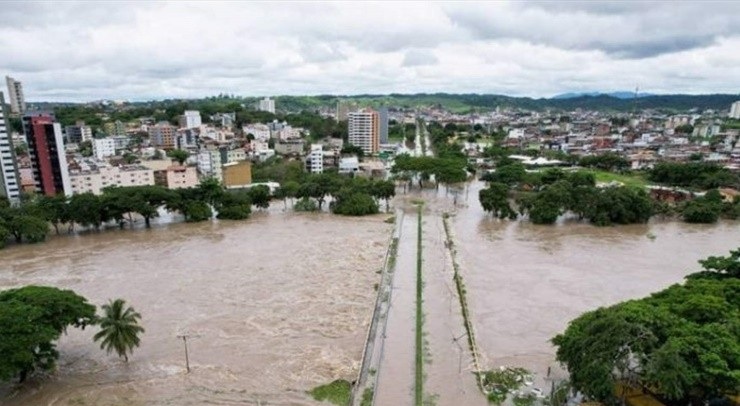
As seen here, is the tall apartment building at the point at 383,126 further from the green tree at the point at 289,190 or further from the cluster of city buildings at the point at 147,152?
the green tree at the point at 289,190

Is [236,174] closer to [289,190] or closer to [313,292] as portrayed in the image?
[289,190]

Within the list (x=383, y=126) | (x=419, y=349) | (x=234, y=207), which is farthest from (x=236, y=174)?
(x=383, y=126)

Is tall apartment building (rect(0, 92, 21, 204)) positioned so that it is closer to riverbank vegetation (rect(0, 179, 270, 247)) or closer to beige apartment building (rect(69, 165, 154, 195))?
riverbank vegetation (rect(0, 179, 270, 247))

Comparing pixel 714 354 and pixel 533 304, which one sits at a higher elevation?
pixel 714 354

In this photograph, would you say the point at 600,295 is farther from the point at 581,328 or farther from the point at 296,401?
the point at 296,401

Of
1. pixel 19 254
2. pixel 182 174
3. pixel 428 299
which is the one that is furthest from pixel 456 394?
pixel 182 174
